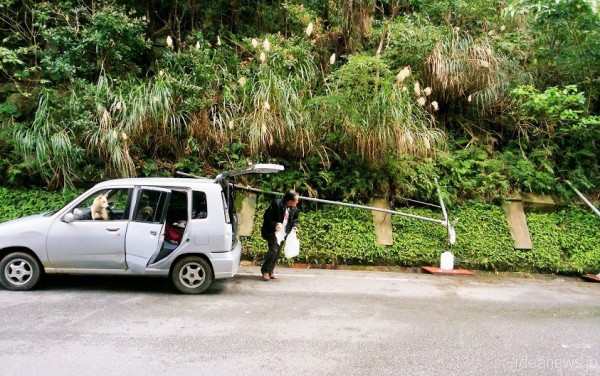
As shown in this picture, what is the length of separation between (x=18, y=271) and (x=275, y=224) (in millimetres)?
3773

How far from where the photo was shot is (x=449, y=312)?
5.87 meters

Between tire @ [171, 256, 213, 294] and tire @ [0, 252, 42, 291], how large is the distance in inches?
74.8

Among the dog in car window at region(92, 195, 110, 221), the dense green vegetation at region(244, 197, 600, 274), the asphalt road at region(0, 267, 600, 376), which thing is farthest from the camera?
the dense green vegetation at region(244, 197, 600, 274)

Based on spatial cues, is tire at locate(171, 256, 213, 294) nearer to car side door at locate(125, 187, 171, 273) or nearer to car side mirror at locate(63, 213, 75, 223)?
car side door at locate(125, 187, 171, 273)

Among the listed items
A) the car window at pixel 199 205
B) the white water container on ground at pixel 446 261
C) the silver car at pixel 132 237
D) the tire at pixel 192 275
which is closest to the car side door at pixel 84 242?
the silver car at pixel 132 237

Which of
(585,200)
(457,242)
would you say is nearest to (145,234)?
(457,242)

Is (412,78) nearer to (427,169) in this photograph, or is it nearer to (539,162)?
(427,169)

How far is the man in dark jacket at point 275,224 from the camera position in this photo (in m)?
7.13

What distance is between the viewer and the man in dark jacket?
713 cm

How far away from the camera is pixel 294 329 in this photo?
16.3 ft

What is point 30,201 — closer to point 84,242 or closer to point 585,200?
point 84,242

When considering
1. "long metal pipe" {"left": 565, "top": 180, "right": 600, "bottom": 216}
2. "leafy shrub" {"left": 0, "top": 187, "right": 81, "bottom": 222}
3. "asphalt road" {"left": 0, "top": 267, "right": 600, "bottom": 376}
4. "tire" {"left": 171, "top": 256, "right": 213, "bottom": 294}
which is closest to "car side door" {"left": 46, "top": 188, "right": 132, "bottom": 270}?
"asphalt road" {"left": 0, "top": 267, "right": 600, "bottom": 376}

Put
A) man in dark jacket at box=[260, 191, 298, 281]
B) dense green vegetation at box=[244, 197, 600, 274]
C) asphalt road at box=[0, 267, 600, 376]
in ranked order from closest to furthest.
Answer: asphalt road at box=[0, 267, 600, 376] < man in dark jacket at box=[260, 191, 298, 281] < dense green vegetation at box=[244, 197, 600, 274]

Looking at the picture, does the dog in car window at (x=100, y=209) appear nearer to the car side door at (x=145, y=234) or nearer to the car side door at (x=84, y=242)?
the car side door at (x=84, y=242)
